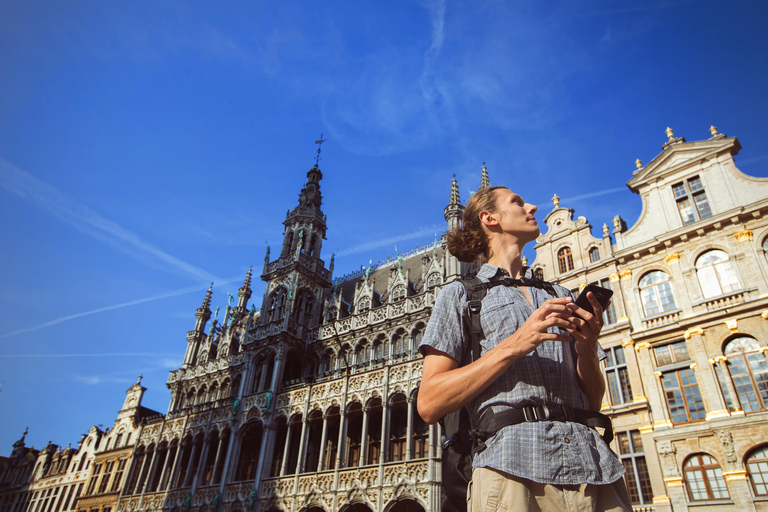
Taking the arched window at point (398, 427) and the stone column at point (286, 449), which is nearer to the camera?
the arched window at point (398, 427)

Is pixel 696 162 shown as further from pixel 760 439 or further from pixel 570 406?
pixel 570 406

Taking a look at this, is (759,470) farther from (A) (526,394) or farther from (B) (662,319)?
(A) (526,394)

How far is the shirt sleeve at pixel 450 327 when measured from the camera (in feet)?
9.96

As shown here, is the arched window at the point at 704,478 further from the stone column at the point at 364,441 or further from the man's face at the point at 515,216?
the man's face at the point at 515,216

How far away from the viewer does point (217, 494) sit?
26.8 meters

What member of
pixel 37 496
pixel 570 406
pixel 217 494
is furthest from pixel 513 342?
pixel 37 496

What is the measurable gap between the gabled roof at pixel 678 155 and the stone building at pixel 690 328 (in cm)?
4

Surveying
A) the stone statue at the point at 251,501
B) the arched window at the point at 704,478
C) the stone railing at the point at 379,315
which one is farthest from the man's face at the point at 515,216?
the stone statue at the point at 251,501

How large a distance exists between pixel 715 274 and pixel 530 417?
20.9 metres

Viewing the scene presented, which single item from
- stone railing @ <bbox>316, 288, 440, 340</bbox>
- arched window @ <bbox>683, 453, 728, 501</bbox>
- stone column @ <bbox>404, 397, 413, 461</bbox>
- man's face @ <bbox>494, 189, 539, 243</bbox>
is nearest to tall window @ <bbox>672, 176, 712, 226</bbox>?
arched window @ <bbox>683, 453, 728, 501</bbox>

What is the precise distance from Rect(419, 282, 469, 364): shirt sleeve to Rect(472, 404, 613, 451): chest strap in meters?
0.43

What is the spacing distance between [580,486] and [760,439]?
61.0ft

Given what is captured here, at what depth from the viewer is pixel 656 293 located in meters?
21.2

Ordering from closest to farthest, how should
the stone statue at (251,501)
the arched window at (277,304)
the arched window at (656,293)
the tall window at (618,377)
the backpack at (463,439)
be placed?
the backpack at (463,439) → the tall window at (618,377) → the arched window at (656,293) → the stone statue at (251,501) → the arched window at (277,304)
